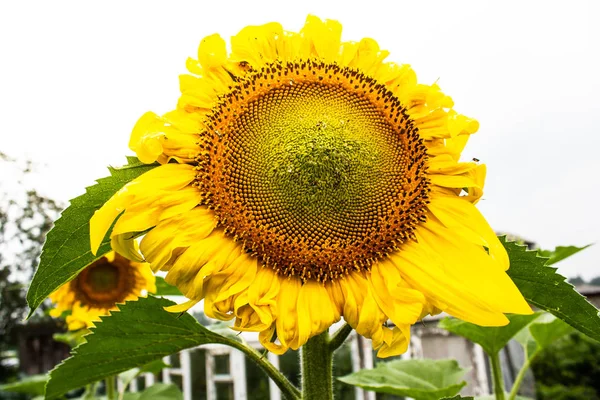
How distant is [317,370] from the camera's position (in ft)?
3.43

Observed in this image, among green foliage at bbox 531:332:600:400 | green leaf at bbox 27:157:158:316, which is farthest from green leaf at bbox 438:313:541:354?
green foliage at bbox 531:332:600:400

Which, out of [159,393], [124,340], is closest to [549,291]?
[124,340]

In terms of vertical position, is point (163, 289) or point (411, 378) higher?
point (163, 289)

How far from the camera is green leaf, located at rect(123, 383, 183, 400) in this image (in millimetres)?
2562

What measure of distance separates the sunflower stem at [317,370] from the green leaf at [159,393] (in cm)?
157

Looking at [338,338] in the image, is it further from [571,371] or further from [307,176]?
[571,371]

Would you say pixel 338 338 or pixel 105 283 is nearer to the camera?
pixel 338 338

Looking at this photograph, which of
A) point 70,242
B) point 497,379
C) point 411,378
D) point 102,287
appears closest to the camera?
point 70,242

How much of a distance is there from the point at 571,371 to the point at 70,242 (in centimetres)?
837

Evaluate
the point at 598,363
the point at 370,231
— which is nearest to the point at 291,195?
the point at 370,231

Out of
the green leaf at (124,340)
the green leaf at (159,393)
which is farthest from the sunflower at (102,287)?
the green leaf at (124,340)

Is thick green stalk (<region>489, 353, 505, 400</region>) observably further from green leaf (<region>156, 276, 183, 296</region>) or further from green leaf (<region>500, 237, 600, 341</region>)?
green leaf (<region>156, 276, 183, 296</region>)

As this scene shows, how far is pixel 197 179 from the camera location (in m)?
1.02

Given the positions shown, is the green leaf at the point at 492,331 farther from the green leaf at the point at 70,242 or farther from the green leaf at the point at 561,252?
the green leaf at the point at 70,242
